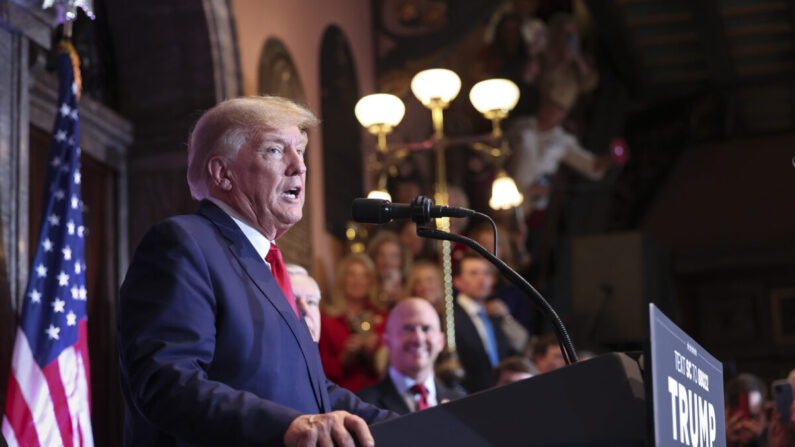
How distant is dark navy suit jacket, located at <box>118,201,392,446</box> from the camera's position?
1904mm

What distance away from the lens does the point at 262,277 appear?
231cm

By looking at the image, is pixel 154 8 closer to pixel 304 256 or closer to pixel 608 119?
pixel 304 256

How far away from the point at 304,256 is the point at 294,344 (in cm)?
606

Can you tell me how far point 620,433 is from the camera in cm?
180

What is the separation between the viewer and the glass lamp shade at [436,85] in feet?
23.5

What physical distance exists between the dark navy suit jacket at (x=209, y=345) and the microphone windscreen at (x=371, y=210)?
0.26 meters

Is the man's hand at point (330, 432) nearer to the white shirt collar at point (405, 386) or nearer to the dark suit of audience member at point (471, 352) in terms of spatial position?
the white shirt collar at point (405, 386)

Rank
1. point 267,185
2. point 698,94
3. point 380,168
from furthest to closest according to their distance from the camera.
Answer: point 698,94, point 380,168, point 267,185

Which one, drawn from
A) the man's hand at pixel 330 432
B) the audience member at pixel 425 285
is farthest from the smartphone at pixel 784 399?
the man's hand at pixel 330 432

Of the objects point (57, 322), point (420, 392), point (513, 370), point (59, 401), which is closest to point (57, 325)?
point (57, 322)

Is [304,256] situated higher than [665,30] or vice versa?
[665,30]

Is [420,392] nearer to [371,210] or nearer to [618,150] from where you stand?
[371,210]

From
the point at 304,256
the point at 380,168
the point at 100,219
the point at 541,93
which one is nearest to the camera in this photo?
the point at 100,219

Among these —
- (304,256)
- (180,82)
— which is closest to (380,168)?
(304,256)
